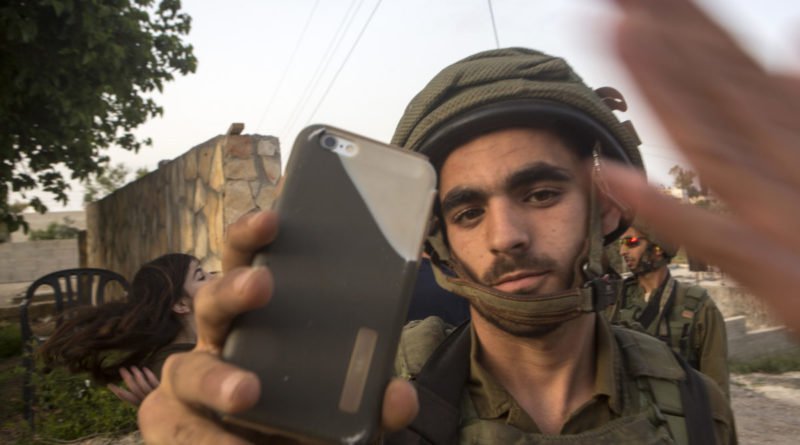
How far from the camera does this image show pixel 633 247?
5258 millimetres

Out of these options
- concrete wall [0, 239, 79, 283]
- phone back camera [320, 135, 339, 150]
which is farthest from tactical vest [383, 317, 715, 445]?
concrete wall [0, 239, 79, 283]

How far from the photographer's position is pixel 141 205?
9109 millimetres

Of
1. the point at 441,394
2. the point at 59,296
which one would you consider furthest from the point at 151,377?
the point at 59,296

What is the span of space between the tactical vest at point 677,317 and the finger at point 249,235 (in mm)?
3906

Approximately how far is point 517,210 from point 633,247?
3999 millimetres

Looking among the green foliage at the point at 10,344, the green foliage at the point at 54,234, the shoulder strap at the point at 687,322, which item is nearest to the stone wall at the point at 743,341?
the shoulder strap at the point at 687,322

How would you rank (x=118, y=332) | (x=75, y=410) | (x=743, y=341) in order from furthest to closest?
(x=743, y=341)
(x=75, y=410)
(x=118, y=332)

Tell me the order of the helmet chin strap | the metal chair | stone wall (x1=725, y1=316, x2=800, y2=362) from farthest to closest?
1. stone wall (x1=725, y1=316, x2=800, y2=362)
2. the metal chair
3. the helmet chin strap

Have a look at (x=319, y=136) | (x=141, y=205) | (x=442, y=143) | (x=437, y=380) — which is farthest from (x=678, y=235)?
(x=141, y=205)

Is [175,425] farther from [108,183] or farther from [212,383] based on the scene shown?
[108,183]

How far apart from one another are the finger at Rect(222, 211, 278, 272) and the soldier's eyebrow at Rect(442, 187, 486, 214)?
759mm

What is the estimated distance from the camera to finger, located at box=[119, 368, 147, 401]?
2.88 m

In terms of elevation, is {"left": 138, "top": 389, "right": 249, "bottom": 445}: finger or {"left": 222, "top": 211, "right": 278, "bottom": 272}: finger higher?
{"left": 222, "top": 211, "right": 278, "bottom": 272}: finger

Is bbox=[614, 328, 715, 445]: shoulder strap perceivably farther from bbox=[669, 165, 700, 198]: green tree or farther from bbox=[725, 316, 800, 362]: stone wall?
bbox=[725, 316, 800, 362]: stone wall
